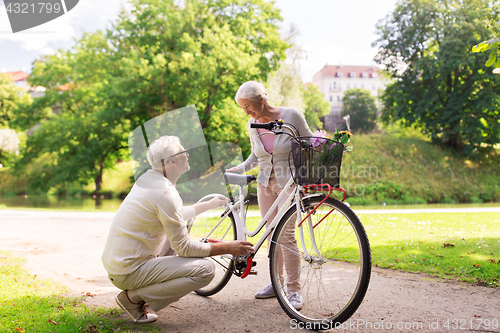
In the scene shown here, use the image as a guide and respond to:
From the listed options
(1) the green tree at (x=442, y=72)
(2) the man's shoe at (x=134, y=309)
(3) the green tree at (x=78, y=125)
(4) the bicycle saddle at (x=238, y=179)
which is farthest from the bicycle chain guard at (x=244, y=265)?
(1) the green tree at (x=442, y=72)

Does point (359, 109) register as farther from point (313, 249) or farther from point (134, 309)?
point (134, 309)

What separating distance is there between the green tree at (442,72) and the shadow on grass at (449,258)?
1833 cm

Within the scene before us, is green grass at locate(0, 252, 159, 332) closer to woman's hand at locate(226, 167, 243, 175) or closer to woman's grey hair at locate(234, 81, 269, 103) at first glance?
A: woman's hand at locate(226, 167, 243, 175)

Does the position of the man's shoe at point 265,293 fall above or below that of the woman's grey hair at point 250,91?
below

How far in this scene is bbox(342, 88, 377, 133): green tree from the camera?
53.3 m

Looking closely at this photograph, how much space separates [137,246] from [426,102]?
23504mm

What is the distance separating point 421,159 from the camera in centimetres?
2227

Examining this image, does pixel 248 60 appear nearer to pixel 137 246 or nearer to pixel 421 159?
pixel 421 159

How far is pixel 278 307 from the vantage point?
3.32 metres

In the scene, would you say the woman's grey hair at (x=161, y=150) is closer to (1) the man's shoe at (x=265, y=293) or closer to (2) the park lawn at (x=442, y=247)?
(1) the man's shoe at (x=265, y=293)

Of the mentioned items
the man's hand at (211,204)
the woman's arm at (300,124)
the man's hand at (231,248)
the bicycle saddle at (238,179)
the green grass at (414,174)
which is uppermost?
the woman's arm at (300,124)

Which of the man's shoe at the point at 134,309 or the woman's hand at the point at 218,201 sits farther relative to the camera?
the woman's hand at the point at 218,201

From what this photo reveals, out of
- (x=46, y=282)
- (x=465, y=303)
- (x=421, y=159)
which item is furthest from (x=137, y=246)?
(x=421, y=159)

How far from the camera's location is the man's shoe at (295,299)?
3132mm
